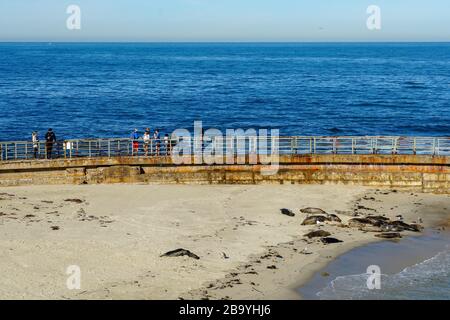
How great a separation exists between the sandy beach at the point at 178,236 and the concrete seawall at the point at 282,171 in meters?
0.62

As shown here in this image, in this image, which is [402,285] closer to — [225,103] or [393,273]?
[393,273]

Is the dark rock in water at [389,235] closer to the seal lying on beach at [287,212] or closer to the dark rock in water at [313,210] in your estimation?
the dark rock in water at [313,210]

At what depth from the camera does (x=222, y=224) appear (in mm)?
26812

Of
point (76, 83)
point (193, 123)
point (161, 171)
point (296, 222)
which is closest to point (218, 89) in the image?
point (76, 83)

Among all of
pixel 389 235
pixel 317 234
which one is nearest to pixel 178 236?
pixel 317 234

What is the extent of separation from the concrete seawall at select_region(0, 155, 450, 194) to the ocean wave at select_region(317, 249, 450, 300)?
34.3 feet

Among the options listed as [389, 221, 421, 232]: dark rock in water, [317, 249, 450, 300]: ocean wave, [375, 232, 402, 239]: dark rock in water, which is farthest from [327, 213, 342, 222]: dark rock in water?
[317, 249, 450, 300]: ocean wave

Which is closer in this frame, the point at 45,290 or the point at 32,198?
the point at 45,290

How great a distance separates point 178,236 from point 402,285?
831cm

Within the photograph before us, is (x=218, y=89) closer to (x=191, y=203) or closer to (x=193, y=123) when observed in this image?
(x=193, y=123)

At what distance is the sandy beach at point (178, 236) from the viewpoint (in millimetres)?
19797
